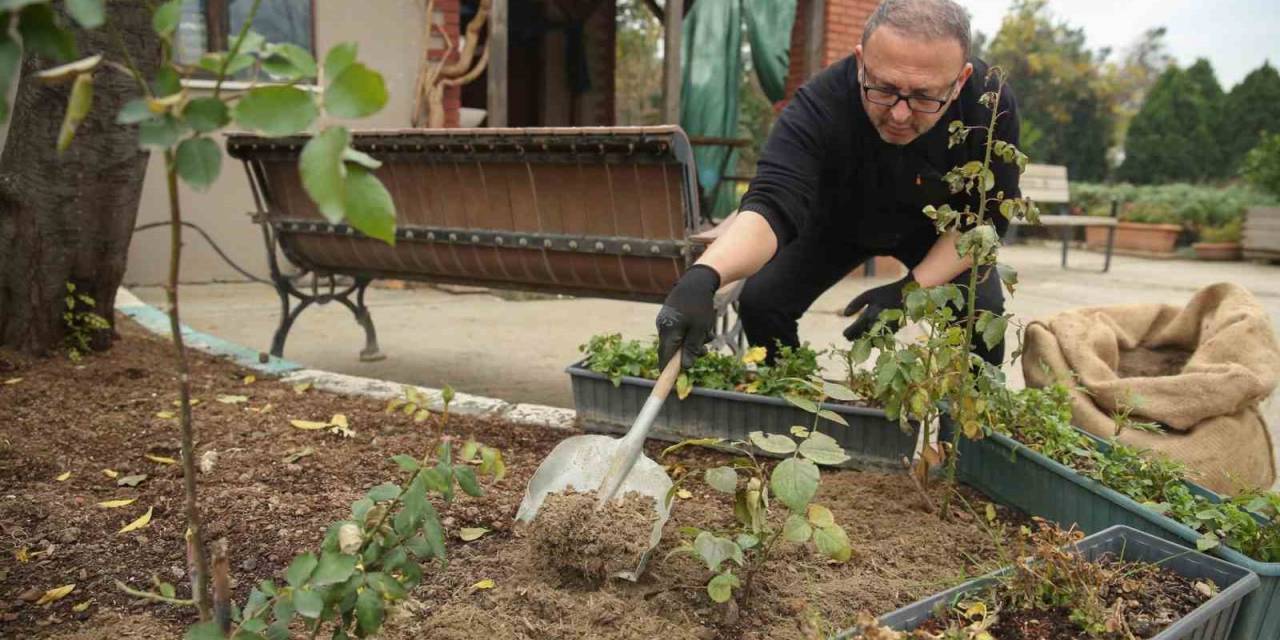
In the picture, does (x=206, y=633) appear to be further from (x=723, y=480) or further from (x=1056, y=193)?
(x=1056, y=193)

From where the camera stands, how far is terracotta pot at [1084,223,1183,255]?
12.9 m

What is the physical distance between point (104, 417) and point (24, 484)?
502 millimetres

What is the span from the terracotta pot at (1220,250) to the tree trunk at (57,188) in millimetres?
12952

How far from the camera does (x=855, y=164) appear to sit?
291 centimetres

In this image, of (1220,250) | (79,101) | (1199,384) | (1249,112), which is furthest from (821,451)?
(1249,112)

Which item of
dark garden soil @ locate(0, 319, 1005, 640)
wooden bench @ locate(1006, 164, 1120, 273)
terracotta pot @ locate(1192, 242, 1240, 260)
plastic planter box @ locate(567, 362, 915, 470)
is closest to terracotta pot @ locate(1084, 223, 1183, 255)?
terracotta pot @ locate(1192, 242, 1240, 260)

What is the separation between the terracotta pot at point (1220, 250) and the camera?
1221 centimetres

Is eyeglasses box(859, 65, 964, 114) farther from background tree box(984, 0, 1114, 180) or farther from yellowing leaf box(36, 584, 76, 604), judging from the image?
background tree box(984, 0, 1114, 180)

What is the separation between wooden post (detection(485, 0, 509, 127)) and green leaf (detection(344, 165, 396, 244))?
6009mm

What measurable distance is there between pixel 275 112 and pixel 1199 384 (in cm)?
270

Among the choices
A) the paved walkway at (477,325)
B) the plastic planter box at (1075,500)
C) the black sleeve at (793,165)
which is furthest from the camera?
the paved walkway at (477,325)

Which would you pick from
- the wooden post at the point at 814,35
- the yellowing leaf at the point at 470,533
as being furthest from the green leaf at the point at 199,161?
the wooden post at the point at 814,35

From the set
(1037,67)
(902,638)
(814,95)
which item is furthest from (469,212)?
(1037,67)

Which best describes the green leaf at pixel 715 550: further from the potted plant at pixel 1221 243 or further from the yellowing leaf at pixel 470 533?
the potted plant at pixel 1221 243
